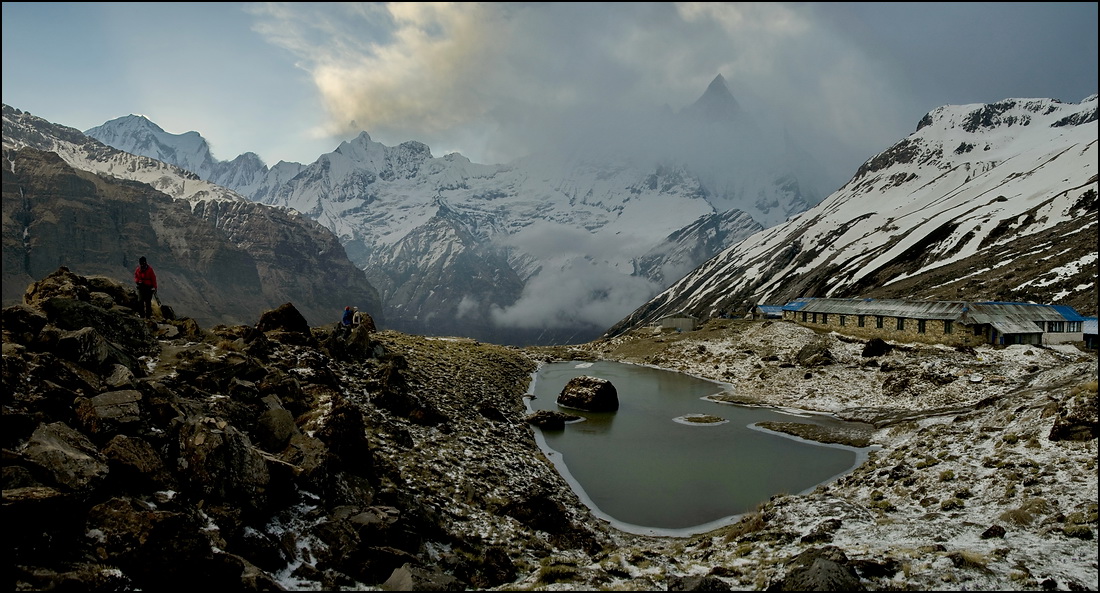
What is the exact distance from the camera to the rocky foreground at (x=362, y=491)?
1109 cm

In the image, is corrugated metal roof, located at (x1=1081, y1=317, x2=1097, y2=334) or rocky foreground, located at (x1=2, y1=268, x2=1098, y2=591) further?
corrugated metal roof, located at (x1=1081, y1=317, x2=1097, y2=334)

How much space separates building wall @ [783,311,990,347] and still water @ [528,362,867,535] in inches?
1194

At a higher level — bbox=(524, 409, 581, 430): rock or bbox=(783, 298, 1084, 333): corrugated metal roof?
bbox=(783, 298, 1084, 333): corrugated metal roof

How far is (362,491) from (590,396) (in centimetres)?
3401

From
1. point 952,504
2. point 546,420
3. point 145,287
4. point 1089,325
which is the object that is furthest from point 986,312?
point 145,287

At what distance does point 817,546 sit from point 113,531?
60.0 ft

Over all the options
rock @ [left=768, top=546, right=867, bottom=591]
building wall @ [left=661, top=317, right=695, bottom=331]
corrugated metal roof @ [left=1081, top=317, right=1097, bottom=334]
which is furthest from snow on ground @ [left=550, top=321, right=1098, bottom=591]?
building wall @ [left=661, top=317, right=695, bottom=331]

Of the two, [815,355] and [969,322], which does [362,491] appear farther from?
[969,322]

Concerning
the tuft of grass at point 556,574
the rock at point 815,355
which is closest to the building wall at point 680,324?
the rock at point 815,355

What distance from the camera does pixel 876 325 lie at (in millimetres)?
76938

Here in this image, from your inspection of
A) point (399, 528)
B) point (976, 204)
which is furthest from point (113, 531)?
point (976, 204)

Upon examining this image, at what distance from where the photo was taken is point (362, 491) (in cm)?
1775

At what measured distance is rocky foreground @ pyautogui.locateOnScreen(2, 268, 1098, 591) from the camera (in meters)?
11.1

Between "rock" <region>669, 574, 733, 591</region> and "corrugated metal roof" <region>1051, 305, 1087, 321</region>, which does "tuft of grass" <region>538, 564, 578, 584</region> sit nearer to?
"rock" <region>669, 574, 733, 591</region>
